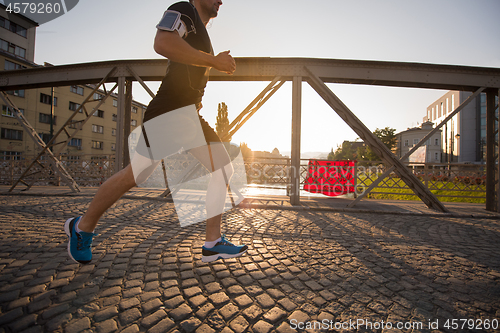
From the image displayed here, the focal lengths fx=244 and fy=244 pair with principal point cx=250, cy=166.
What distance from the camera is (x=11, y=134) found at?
31.1 m

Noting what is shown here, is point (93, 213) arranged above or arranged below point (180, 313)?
above

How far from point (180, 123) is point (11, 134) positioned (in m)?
41.8

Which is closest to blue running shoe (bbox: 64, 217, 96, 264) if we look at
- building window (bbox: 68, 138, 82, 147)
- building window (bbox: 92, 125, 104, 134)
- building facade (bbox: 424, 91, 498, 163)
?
building window (bbox: 68, 138, 82, 147)

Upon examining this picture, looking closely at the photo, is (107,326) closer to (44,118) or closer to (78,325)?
(78,325)

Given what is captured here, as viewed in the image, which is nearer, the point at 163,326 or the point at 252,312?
the point at 163,326

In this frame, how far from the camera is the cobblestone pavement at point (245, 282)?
1414 mm

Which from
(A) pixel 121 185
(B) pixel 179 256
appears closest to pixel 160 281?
(B) pixel 179 256

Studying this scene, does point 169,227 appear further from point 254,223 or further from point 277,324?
point 277,324

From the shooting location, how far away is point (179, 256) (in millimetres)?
2406

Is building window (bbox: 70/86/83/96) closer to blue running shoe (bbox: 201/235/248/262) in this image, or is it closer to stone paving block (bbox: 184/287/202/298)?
blue running shoe (bbox: 201/235/248/262)

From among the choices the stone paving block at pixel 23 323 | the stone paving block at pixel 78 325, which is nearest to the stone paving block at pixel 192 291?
the stone paving block at pixel 78 325

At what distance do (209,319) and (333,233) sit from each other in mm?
2579

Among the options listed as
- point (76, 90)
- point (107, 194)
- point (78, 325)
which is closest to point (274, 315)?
point (78, 325)

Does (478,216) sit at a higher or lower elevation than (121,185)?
lower
